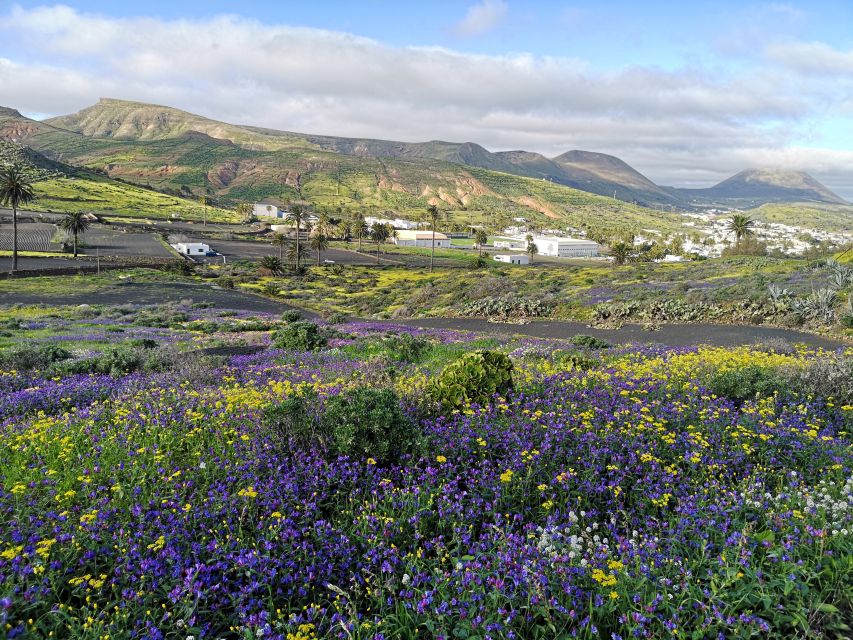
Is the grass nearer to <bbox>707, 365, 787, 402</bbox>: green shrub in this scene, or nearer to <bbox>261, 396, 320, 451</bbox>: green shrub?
<bbox>261, 396, 320, 451</bbox>: green shrub

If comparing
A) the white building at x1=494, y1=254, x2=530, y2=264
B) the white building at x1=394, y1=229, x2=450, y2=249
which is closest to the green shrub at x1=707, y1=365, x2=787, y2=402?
the white building at x1=494, y1=254, x2=530, y2=264

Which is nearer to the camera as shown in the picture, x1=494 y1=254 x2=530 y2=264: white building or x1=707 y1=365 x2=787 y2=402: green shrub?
x1=707 y1=365 x2=787 y2=402: green shrub

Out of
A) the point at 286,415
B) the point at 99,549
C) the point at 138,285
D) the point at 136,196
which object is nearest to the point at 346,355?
the point at 286,415

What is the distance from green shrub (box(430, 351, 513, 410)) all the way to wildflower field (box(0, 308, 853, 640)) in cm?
4

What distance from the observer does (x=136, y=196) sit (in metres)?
183

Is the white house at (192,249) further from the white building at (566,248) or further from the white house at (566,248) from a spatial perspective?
the white house at (566,248)

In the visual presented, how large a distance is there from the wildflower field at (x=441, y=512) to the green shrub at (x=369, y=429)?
0.03 meters

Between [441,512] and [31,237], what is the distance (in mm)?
132032

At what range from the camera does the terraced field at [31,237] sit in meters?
94.1

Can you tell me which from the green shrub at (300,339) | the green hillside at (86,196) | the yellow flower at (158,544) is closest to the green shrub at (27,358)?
the green shrub at (300,339)

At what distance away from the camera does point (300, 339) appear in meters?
16.5

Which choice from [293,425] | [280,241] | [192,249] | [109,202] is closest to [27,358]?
[293,425]

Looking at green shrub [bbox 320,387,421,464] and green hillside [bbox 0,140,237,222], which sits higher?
green hillside [bbox 0,140,237,222]

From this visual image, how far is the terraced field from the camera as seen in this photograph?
94106 millimetres
